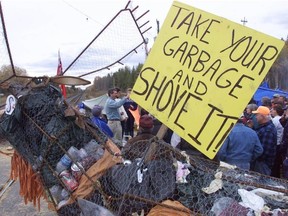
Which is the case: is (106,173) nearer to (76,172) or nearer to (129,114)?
(76,172)

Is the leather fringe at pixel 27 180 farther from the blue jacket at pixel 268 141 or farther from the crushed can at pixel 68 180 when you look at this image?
the blue jacket at pixel 268 141

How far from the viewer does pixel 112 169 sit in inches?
107

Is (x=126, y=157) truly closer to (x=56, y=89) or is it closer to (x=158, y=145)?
(x=158, y=145)

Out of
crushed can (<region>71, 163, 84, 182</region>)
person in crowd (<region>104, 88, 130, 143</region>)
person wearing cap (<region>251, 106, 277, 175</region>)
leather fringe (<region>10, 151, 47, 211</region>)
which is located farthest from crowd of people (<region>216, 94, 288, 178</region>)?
person in crowd (<region>104, 88, 130, 143</region>)

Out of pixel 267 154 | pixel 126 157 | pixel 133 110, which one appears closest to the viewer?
pixel 126 157

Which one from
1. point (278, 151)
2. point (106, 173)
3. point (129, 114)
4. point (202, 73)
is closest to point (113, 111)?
point (129, 114)

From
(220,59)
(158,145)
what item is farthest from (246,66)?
(158,145)

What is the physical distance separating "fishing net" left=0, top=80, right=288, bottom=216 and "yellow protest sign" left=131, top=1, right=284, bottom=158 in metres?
0.25

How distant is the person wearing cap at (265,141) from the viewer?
4973 mm

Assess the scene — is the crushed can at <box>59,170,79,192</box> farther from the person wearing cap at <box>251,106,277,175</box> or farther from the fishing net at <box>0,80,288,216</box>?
the person wearing cap at <box>251,106,277,175</box>

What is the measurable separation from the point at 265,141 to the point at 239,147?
2.75 feet

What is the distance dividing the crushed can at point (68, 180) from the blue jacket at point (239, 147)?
213 cm

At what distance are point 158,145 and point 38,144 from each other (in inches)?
45.2

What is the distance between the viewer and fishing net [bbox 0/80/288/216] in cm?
246
